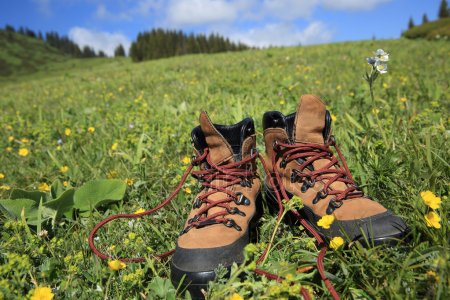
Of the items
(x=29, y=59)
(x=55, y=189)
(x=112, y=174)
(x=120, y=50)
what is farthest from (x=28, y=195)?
(x=29, y=59)

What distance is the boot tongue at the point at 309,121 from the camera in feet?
7.22

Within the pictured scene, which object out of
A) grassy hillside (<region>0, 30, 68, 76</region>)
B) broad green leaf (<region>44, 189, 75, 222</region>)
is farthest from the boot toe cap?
grassy hillside (<region>0, 30, 68, 76</region>)

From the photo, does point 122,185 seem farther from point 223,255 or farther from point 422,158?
point 422,158

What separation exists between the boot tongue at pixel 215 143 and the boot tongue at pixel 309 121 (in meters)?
0.50

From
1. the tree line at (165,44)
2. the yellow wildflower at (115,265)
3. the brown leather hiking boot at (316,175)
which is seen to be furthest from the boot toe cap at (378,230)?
the tree line at (165,44)

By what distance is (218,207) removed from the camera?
79.7 inches

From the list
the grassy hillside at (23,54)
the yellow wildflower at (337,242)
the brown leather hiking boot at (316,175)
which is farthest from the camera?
the grassy hillside at (23,54)

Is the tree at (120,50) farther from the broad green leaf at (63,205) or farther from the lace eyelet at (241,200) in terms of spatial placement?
the lace eyelet at (241,200)

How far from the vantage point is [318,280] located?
1.63 m

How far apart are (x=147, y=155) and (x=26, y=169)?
1401 mm

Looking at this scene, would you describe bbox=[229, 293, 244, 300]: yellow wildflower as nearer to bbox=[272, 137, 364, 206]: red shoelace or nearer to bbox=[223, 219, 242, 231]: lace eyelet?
bbox=[223, 219, 242, 231]: lace eyelet

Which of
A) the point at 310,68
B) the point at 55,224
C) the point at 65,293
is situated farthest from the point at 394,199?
the point at 310,68

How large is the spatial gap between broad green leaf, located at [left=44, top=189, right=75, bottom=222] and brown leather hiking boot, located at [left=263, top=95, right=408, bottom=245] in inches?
58.2

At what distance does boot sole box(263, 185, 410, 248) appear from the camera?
1589 millimetres
